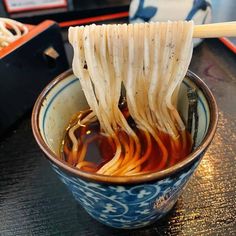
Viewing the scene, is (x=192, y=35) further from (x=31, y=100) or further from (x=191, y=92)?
(x=31, y=100)

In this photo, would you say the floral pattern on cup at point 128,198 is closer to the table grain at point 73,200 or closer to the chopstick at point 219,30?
the table grain at point 73,200

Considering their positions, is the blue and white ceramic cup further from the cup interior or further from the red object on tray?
the red object on tray

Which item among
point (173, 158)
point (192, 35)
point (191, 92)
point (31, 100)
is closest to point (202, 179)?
point (173, 158)

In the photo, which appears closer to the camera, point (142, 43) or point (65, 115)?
point (142, 43)

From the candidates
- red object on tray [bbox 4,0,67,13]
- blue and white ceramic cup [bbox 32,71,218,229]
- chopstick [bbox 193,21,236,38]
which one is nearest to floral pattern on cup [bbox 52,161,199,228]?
blue and white ceramic cup [bbox 32,71,218,229]

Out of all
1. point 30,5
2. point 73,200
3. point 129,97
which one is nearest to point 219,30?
point 129,97

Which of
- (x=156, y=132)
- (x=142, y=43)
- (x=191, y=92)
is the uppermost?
(x=142, y=43)

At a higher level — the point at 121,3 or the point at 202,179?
Result: the point at 121,3
